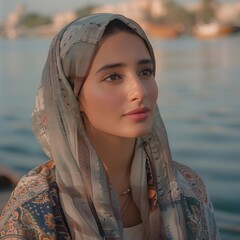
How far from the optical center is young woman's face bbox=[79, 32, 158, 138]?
116cm

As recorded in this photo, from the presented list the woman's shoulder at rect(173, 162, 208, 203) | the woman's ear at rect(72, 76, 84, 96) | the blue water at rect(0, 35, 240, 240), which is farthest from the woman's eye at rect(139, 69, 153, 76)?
the blue water at rect(0, 35, 240, 240)

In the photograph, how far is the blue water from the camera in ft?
17.1

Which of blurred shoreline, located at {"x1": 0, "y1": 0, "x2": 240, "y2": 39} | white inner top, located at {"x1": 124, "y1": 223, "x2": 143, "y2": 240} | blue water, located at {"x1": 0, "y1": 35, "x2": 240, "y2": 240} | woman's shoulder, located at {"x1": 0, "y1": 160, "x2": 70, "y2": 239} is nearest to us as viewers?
woman's shoulder, located at {"x1": 0, "y1": 160, "x2": 70, "y2": 239}

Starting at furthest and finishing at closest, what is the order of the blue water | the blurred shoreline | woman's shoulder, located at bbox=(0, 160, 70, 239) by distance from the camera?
the blurred shoreline < the blue water < woman's shoulder, located at bbox=(0, 160, 70, 239)

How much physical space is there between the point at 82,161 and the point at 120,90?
0.16 m

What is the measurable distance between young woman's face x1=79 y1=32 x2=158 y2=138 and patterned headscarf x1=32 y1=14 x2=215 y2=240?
0.02 metres

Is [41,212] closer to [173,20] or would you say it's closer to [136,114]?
[136,114]

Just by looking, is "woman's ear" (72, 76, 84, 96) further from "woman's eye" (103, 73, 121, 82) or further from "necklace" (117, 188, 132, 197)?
"necklace" (117, 188, 132, 197)

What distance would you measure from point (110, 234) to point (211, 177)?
173 inches

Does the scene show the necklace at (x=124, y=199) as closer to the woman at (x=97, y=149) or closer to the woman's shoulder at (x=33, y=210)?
the woman at (x=97, y=149)

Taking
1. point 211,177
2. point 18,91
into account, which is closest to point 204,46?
point 18,91

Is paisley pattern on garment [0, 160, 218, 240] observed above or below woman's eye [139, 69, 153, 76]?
below

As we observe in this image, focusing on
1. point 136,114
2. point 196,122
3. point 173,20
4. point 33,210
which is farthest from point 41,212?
point 173,20

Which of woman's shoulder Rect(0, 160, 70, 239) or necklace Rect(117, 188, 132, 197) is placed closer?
woman's shoulder Rect(0, 160, 70, 239)
